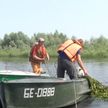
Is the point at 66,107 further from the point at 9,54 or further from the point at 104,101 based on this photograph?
the point at 9,54

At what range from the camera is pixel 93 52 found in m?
56.2

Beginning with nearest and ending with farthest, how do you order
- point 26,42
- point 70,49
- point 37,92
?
point 37,92 < point 70,49 < point 26,42

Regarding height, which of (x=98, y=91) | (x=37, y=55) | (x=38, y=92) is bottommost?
(x=98, y=91)

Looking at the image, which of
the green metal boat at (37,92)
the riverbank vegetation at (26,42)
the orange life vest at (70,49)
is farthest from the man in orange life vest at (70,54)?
the riverbank vegetation at (26,42)

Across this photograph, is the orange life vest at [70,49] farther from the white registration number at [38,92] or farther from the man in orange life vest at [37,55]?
the man in orange life vest at [37,55]

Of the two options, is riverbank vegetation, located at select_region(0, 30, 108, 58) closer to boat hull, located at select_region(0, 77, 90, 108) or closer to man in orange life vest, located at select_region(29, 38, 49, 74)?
man in orange life vest, located at select_region(29, 38, 49, 74)

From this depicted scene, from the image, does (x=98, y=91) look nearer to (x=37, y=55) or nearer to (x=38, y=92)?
(x=37, y=55)

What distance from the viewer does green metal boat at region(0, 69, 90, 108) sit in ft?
35.8

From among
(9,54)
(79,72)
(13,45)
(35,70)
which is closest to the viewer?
(79,72)

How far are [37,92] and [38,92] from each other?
0.10ft

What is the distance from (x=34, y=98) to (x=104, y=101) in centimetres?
378

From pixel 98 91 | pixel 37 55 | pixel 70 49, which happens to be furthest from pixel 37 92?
pixel 37 55

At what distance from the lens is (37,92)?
1126 centimetres

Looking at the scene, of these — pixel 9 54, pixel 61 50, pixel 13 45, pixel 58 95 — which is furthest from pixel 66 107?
pixel 13 45
